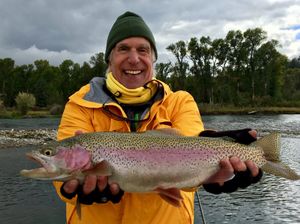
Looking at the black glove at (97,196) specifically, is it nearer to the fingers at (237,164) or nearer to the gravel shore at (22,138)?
the fingers at (237,164)

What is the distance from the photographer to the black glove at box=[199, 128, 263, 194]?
11.2 ft

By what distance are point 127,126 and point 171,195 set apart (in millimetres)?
799

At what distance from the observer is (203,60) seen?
76500 millimetres

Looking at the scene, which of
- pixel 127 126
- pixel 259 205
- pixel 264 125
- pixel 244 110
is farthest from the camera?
pixel 244 110

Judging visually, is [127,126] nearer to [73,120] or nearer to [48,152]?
[73,120]

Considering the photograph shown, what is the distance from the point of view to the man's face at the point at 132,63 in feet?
12.1

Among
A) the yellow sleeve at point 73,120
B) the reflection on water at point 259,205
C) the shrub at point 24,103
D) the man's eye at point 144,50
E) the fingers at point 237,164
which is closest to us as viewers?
the fingers at point 237,164

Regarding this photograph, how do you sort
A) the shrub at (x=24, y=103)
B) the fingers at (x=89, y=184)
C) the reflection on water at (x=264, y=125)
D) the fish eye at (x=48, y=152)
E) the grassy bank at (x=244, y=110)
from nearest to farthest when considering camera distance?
the fingers at (x=89, y=184)
the fish eye at (x=48, y=152)
the reflection on water at (x=264, y=125)
the grassy bank at (x=244, y=110)
the shrub at (x=24, y=103)

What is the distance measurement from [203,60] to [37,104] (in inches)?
1552

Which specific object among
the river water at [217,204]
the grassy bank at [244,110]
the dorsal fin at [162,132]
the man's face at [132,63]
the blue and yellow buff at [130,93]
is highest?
the man's face at [132,63]

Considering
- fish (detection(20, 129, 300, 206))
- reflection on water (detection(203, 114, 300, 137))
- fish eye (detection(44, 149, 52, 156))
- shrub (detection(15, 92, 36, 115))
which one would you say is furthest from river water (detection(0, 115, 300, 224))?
shrub (detection(15, 92, 36, 115))

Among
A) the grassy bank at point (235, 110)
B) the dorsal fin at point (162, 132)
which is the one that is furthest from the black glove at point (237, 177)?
the grassy bank at point (235, 110)

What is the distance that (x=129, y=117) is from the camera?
360 centimetres

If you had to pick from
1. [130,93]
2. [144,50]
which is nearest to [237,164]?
[130,93]
